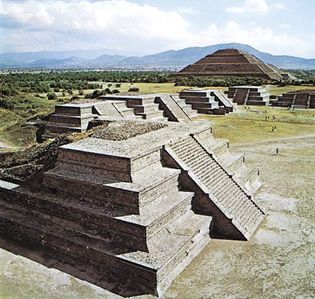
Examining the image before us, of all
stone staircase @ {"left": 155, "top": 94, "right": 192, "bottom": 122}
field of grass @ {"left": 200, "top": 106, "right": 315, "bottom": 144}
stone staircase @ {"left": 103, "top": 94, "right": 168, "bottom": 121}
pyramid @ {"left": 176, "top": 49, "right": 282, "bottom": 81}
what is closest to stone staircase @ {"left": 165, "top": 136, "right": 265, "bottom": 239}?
field of grass @ {"left": 200, "top": 106, "right": 315, "bottom": 144}

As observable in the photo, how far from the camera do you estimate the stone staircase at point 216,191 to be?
33.6ft

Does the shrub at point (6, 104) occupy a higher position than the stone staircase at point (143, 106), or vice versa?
the stone staircase at point (143, 106)

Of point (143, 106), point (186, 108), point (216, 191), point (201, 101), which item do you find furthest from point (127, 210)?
point (201, 101)

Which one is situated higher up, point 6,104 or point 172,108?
point 172,108

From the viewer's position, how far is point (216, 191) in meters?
11.0

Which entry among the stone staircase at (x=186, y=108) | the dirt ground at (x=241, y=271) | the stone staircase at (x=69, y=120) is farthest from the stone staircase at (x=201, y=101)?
the dirt ground at (x=241, y=271)

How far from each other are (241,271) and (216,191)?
288 cm

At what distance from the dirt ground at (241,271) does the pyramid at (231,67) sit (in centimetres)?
5424

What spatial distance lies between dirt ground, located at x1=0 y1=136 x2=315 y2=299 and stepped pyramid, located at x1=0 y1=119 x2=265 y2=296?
0.32 metres

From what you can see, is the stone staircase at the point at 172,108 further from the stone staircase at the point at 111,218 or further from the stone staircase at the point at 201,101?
the stone staircase at the point at 111,218

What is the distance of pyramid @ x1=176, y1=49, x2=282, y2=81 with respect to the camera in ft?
213

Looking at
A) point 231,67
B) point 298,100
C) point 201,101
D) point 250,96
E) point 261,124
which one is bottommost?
point 261,124

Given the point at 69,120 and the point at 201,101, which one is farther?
the point at 201,101

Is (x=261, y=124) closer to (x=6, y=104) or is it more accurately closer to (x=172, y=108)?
(x=172, y=108)
